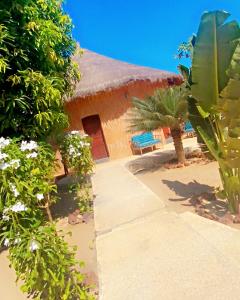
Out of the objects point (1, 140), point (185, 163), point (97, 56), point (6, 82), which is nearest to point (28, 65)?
point (6, 82)

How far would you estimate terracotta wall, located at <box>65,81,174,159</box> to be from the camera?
14945 millimetres

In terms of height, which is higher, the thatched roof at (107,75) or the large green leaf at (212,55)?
the thatched roof at (107,75)

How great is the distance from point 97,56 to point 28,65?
44.1 feet

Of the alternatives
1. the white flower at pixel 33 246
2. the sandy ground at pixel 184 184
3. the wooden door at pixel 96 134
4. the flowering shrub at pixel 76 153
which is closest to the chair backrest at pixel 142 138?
the wooden door at pixel 96 134

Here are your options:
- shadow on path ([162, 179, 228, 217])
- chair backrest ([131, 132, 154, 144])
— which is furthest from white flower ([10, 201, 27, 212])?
chair backrest ([131, 132, 154, 144])

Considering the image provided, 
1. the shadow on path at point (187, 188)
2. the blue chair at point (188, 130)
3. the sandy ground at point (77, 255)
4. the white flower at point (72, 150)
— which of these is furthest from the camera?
the blue chair at point (188, 130)

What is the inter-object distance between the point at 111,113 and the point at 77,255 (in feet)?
36.5

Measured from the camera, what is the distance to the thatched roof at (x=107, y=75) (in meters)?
14.6

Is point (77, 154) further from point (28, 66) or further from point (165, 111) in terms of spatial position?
point (165, 111)

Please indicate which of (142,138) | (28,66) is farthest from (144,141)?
(28,66)

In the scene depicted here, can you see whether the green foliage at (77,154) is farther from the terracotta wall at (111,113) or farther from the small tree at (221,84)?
the terracotta wall at (111,113)

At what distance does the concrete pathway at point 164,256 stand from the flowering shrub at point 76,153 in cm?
240

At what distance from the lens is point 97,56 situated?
18.2m

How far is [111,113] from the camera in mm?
15000
